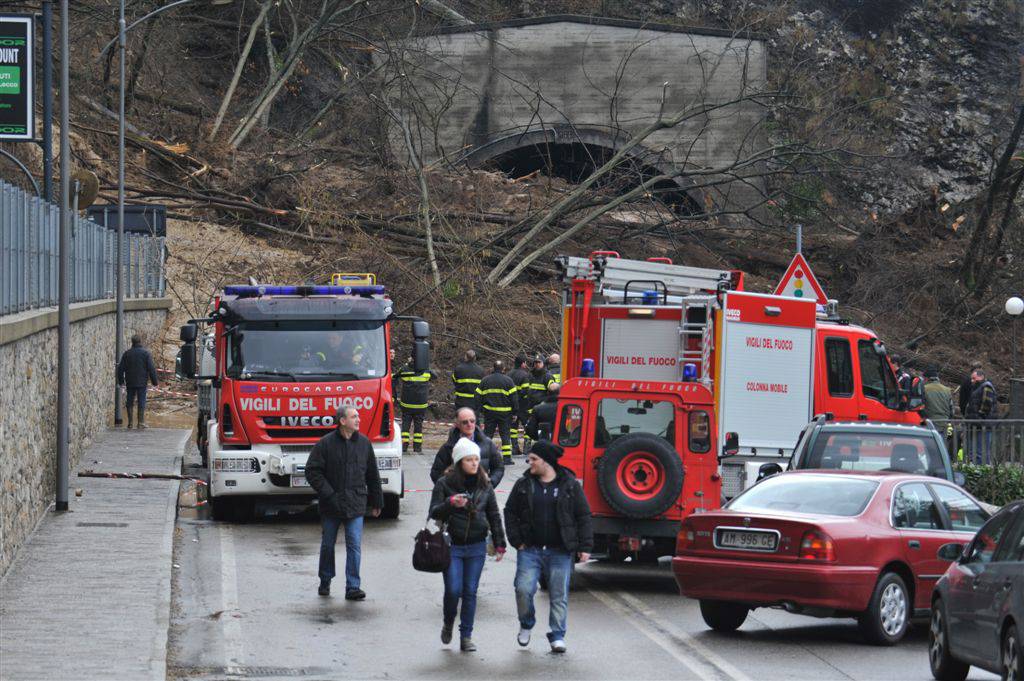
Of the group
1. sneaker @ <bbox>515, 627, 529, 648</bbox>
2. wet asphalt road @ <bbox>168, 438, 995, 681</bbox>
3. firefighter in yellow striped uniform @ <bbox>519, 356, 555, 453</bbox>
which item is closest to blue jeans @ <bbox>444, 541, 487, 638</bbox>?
wet asphalt road @ <bbox>168, 438, 995, 681</bbox>

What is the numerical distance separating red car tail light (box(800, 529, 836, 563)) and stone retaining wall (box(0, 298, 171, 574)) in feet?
22.1

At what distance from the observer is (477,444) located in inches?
510

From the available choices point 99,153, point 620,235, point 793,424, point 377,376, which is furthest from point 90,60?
point 793,424

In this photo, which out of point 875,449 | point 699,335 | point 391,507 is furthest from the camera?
point 391,507

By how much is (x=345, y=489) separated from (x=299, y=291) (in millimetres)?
6296

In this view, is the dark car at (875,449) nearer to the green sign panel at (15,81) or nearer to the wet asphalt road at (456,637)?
the wet asphalt road at (456,637)

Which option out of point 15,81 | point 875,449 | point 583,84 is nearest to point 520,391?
point 15,81

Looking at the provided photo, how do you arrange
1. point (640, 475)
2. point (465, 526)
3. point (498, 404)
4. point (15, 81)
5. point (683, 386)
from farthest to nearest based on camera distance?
point (498, 404) < point (15, 81) < point (683, 386) < point (640, 475) < point (465, 526)

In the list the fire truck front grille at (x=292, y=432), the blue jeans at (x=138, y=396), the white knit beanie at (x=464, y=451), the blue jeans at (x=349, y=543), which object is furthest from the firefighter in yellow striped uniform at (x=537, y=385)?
the white knit beanie at (x=464, y=451)

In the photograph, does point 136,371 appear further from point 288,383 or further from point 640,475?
point 640,475

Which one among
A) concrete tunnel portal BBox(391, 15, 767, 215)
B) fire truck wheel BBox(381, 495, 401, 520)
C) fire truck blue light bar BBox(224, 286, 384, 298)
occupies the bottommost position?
fire truck wheel BBox(381, 495, 401, 520)

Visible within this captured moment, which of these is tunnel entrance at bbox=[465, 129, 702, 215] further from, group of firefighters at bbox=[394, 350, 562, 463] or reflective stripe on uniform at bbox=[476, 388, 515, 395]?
reflective stripe on uniform at bbox=[476, 388, 515, 395]

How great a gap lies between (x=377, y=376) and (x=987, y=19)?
147 ft

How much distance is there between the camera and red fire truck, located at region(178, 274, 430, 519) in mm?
17766
